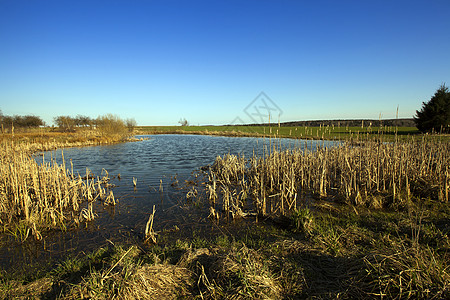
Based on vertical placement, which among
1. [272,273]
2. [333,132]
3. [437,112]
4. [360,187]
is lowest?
[272,273]

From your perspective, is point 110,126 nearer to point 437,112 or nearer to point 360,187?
point 360,187

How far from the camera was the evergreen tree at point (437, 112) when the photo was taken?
2572 centimetres

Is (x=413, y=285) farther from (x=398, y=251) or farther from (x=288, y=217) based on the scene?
(x=288, y=217)

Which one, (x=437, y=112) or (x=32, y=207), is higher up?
(x=437, y=112)

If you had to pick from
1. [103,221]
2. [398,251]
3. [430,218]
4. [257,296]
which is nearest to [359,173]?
[430,218]

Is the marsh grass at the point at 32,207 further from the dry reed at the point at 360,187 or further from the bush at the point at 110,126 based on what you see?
the bush at the point at 110,126

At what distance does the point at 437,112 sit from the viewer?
26.0 m

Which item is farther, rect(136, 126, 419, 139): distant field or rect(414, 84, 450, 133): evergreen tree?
rect(414, 84, 450, 133): evergreen tree

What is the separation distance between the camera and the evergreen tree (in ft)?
84.4

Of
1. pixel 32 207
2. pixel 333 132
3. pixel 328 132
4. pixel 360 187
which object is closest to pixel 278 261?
pixel 360 187

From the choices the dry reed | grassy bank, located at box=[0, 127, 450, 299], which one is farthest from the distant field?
grassy bank, located at box=[0, 127, 450, 299]

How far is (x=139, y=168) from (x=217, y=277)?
13.5m

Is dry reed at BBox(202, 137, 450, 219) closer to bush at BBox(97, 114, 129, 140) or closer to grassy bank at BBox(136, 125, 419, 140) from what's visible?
grassy bank at BBox(136, 125, 419, 140)

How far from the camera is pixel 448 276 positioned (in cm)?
255
